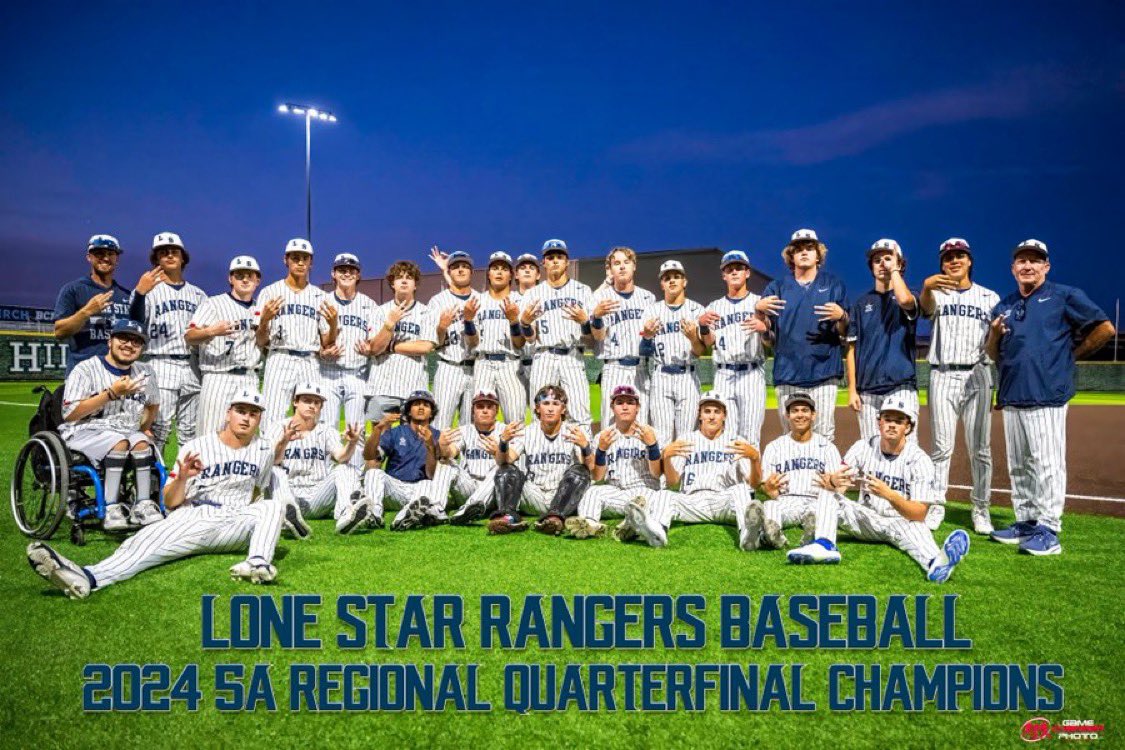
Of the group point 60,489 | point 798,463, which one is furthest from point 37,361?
point 798,463

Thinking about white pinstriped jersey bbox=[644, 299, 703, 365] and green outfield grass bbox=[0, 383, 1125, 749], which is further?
white pinstriped jersey bbox=[644, 299, 703, 365]

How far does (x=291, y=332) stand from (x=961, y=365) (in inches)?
217

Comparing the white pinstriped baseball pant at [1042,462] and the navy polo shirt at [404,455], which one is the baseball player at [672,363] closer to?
the navy polo shirt at [404,455]

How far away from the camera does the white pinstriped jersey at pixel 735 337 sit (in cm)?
636

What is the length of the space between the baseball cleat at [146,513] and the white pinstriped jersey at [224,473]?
0.57 meters

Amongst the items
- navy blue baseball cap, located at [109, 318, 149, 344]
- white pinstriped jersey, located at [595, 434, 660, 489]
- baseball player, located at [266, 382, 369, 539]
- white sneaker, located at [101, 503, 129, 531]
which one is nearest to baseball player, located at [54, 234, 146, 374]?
navy blue baseball cap, located at [109, 318, 149, 344]

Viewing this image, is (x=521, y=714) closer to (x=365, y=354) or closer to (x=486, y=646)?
(x=486, y=646)

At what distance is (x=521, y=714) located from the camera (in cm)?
288

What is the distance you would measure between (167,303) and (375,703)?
16.0 ft

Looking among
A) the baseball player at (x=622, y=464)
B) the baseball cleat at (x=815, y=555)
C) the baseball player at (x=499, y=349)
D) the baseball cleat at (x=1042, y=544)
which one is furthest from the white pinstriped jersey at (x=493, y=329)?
the baseball cleat at (x=1042, y=544)

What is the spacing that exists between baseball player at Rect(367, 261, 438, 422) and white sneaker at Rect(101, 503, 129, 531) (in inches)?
88.8

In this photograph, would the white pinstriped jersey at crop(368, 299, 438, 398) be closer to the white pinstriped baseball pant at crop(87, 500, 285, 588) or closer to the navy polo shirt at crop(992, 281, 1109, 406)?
the white pinstriped baseball pant at crop(87, 500, 285, 588)

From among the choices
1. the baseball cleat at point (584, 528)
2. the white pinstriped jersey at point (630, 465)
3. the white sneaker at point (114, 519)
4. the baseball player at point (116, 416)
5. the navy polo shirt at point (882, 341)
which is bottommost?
the baseball cleat at point (584, 528)

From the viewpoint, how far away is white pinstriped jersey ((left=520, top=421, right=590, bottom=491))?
20.8 feet
